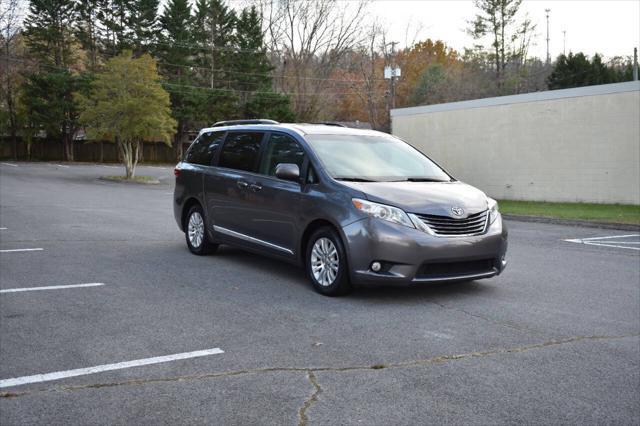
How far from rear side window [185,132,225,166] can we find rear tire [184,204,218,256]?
69 cm

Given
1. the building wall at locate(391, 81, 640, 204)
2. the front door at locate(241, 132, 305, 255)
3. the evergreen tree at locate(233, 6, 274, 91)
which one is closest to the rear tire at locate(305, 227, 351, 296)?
the front door at locate(241, 132, 305, 255)

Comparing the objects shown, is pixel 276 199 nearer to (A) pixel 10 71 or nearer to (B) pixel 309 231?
(B) pixel 309 231

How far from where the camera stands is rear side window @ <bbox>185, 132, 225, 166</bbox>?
358 inches

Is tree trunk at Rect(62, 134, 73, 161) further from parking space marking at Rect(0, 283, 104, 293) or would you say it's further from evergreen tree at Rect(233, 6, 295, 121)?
parking space marking at Rect(0, 283, 104, 293)

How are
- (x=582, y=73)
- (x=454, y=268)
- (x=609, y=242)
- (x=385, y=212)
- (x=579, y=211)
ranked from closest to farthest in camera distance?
(x=385, y=212), (x=454, y=268), (x=609, y=242), (x=579, y=211), (x=582, y=73)

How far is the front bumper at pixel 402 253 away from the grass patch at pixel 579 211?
9.44m

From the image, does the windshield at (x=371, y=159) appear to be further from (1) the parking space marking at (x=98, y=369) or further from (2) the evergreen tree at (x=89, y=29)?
(2) the evergreen tree at (x=89, y=29)

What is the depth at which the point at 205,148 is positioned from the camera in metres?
9.36

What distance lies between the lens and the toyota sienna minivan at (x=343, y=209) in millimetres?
6328

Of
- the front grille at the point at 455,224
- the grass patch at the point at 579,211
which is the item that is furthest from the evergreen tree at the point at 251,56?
the front grille at the point at 455,224

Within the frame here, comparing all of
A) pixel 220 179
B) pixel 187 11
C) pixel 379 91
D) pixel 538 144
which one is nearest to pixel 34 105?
pixel 187 11

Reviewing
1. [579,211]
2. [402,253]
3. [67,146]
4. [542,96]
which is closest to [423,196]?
[402,253]

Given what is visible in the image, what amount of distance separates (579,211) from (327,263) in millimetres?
12340

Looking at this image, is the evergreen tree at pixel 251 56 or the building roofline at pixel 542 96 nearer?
the building roofline at pixel 542 96
